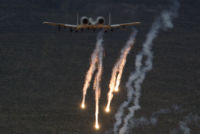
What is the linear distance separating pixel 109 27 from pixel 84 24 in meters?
7.61

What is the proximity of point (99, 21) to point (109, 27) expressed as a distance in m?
3.78

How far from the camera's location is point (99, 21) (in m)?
99.6

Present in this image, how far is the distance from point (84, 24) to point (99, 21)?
181 inches

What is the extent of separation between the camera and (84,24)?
100125mm

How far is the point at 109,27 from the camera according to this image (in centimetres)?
10119
